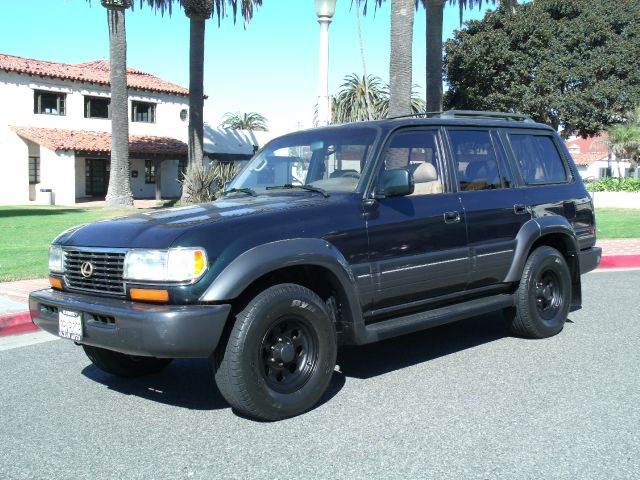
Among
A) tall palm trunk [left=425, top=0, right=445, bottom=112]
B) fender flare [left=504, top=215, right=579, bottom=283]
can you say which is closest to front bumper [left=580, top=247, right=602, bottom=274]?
fender flare [left=504, top=215, right=579, bottom=283]

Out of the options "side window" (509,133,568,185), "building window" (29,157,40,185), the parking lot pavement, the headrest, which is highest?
A: "building window" (29,157,40,185)

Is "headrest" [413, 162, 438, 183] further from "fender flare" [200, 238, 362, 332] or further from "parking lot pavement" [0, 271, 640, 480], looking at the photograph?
"parking lot pavement" [0, 271, 640, 480]

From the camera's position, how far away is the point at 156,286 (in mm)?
4289

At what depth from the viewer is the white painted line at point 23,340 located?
6.82 m

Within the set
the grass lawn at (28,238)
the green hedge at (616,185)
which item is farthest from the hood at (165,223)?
the green hedge at (616,185)

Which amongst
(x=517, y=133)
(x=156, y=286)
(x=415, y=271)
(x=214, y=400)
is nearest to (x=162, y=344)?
(x=156, y=286)

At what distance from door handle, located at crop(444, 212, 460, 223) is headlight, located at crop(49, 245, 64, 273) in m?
2.84

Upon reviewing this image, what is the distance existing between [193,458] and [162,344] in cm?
66

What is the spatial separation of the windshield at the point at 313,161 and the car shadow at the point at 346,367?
1.53 m

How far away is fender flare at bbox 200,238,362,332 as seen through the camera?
423 cm

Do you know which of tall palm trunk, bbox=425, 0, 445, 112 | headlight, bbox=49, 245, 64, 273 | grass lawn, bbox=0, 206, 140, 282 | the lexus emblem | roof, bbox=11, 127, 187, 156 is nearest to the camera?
the lexus emblem

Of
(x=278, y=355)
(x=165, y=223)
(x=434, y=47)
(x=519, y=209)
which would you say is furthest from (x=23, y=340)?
(x=434, y=47)

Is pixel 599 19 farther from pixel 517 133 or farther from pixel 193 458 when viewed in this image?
pixel 193 458

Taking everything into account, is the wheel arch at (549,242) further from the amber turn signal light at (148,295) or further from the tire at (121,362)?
the amber turn signal light at (148,295)
